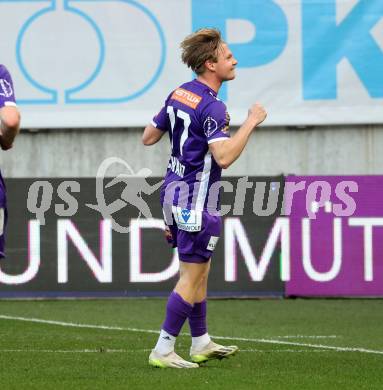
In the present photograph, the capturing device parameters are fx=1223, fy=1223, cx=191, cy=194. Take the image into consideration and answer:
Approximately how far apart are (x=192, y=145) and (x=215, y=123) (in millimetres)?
242

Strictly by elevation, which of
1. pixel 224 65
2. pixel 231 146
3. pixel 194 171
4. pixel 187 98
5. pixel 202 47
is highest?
pixel 202 47

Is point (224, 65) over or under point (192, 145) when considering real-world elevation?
over

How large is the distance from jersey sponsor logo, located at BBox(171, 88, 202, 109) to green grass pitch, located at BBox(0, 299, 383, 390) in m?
1.56

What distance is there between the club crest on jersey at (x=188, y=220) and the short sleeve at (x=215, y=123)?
460mm

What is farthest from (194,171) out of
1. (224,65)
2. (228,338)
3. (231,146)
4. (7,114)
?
(228,338)

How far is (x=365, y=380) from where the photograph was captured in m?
6.90

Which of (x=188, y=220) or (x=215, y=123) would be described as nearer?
(x=215, y=123)

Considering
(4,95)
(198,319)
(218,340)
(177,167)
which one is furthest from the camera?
(218,340)

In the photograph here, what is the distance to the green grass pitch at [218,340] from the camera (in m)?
6.77

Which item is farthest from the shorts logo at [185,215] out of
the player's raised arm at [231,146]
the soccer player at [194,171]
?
the player's raised arm at [231,146]

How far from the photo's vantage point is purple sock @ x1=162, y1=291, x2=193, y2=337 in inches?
280

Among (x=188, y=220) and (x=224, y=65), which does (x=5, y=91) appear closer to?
(x=188, y=220)

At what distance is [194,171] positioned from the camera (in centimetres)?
721

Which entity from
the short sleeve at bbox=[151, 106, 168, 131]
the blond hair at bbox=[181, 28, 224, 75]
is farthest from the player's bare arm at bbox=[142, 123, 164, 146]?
the blond hair at bbox=[181, 28, 224, 75]
